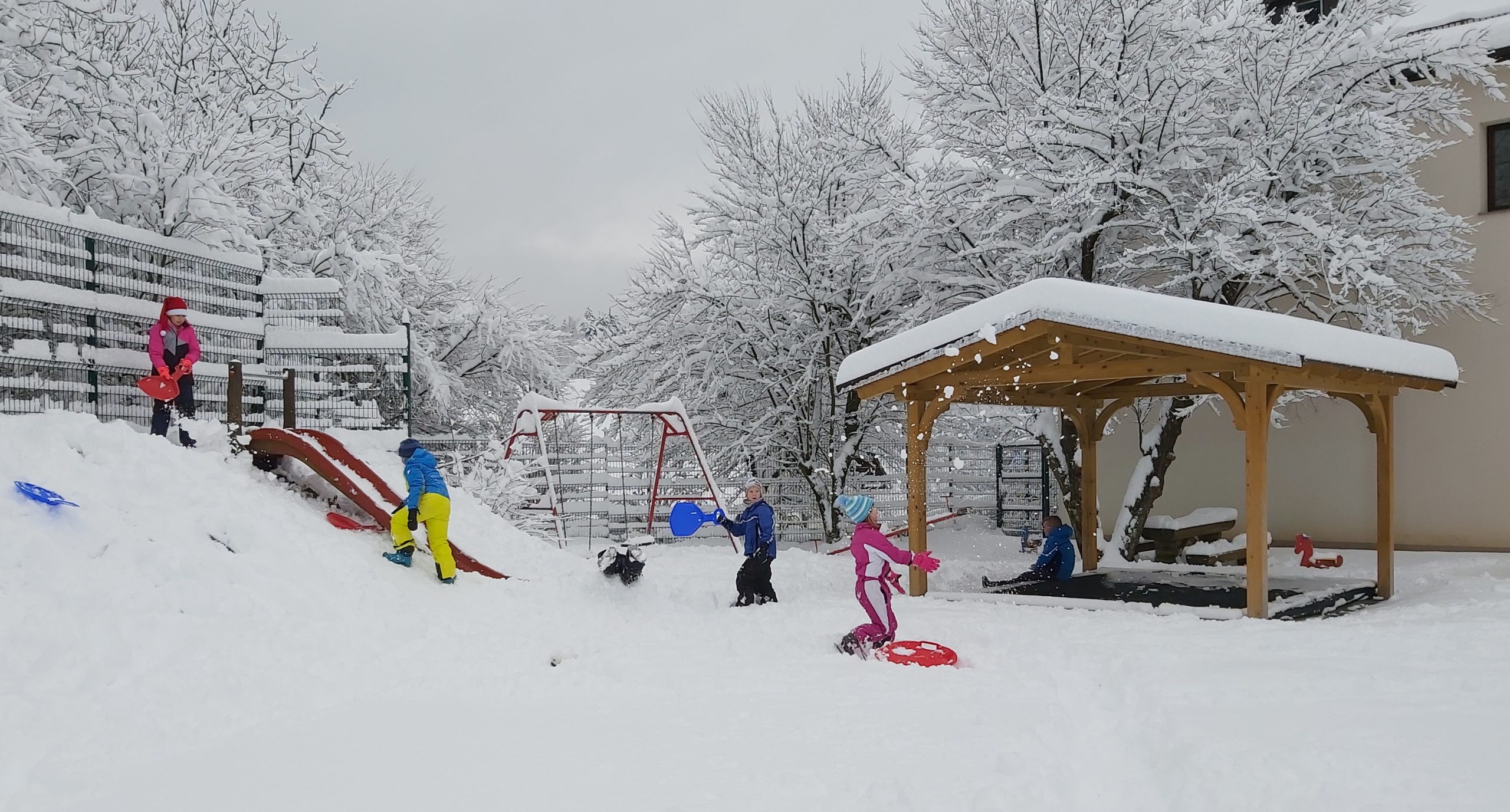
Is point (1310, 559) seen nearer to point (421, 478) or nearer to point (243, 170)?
point (421, 478)

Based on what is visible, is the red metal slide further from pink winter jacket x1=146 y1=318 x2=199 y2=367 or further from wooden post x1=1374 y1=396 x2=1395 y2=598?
wooden post x1=1374 y1=396 x2=1395 y2=598

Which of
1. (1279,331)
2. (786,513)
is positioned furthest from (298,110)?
(1279,331)

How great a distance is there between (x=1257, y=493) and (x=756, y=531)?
4.82m

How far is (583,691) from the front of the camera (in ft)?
21.1

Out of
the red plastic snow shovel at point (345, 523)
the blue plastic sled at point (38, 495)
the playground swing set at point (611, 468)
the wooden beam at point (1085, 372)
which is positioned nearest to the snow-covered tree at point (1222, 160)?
the wooden beam at point (1085, 372)

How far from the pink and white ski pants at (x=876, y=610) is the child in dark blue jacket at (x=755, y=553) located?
2.24m

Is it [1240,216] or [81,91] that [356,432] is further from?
[1240,216]

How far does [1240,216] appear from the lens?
40.2 ft

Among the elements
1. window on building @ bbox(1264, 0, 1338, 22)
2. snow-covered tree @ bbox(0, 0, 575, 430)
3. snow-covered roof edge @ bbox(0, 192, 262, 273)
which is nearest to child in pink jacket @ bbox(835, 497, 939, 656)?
snow-covered roof edge @ bbox(0, 192, 262, 273)

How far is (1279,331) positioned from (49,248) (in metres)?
11.8

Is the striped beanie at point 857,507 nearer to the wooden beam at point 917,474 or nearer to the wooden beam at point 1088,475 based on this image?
the wooden beam at point 917,474

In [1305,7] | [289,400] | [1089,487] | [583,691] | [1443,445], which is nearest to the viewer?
[583,691]

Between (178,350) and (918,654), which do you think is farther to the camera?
(178,350)

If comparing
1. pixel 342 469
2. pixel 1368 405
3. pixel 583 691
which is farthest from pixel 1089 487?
pixel 342 469
